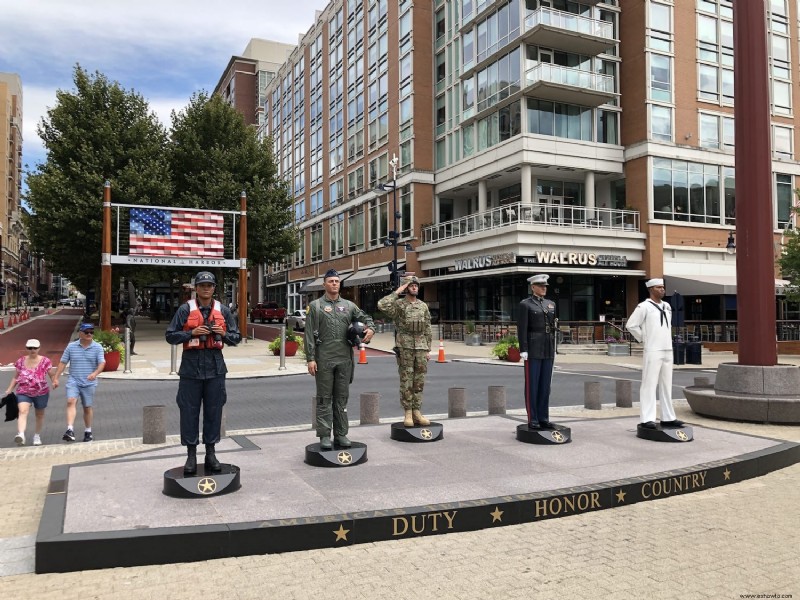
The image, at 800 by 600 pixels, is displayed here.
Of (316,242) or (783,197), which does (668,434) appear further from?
(316,242)

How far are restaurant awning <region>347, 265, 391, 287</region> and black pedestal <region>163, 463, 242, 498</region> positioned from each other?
36.4 m

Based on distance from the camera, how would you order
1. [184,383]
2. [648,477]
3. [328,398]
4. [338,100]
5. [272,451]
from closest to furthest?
1. [184,383]
2. [648,477]
3. [328,398]
4. [272,451]
5. [338,100]

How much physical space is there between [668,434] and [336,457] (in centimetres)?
425

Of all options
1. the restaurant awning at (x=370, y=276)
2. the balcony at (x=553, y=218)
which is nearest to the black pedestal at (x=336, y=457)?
the balcony at (x=553, y=218)

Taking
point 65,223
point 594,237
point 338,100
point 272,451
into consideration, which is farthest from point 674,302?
point 338,100

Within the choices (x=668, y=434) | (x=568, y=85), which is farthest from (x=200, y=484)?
(x=568, y=85)

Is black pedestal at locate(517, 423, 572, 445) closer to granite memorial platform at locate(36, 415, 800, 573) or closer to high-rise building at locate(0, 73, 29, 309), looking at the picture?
granite memorial platform at locate(36, 415, 800, 573)

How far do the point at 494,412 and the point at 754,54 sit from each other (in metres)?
7.41

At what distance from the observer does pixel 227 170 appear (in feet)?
118

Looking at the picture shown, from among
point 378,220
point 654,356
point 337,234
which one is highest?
point 337,234

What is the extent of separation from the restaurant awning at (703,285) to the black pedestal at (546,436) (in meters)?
26.3

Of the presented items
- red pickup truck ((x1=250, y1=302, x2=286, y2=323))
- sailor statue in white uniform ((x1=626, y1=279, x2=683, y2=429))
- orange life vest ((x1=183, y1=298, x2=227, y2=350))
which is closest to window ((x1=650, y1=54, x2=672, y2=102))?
sailor statue in white uniform ((x1=626, y1=279, x2=683, y2=429))

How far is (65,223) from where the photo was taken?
102 feet

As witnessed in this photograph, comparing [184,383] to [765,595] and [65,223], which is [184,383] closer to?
[765,595]
